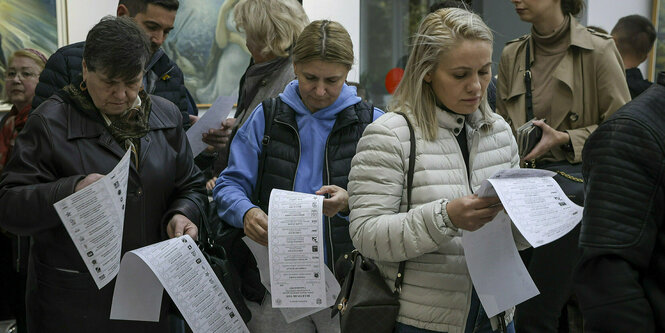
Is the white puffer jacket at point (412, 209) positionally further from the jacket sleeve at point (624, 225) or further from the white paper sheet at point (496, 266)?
the jacket sleeve at point (624, 225)

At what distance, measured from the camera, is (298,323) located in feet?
9.43

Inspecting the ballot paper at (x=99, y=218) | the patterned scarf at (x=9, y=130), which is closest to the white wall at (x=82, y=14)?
the patterned scarf at (x=9, y=130)

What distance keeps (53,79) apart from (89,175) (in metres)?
1.09

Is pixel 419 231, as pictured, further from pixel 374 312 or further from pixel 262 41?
pixel 262 41

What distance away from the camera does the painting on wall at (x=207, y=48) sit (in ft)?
19.3

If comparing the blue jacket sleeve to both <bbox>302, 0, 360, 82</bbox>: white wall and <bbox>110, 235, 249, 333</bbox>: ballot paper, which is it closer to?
<bbox>110, 235, 249, 333</bbox>: ballot paper

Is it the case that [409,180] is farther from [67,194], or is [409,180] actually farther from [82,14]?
[82,14]

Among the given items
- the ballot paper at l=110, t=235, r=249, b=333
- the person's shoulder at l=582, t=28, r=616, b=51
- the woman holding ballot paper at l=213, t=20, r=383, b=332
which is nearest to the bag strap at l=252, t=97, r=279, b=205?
the woman holding ballot paper at l=213, t=20, r=383, b=332

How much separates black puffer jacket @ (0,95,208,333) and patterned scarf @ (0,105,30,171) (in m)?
2.02

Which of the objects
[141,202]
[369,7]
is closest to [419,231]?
[141,202]

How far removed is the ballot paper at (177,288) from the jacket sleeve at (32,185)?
0.99 feet

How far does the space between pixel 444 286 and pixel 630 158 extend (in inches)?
29.9

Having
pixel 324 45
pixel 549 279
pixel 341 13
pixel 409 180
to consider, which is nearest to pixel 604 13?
pixel 341 13

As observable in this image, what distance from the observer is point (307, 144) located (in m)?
2.82
